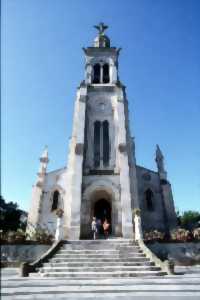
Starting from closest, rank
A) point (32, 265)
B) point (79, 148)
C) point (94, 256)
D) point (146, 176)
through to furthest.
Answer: point (32, 265), point (94, 256), point (79, 148), point (146, 176)

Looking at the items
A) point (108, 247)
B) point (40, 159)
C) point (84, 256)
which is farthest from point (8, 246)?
point (40, 159)

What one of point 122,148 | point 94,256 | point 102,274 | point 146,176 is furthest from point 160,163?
point 102,274

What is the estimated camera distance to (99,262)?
35.2ft

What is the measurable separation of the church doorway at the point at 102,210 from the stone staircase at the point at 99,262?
578cm

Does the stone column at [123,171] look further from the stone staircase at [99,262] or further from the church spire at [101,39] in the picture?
the church spire at [101,39]

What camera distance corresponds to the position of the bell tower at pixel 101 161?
58.0 ft

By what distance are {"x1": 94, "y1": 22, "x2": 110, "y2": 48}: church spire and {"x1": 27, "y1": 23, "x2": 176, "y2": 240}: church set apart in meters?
9.41

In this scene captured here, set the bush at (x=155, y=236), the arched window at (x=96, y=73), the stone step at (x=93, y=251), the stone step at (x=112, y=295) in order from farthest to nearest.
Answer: the arched window at (x=96, y=73) < the bush at (x=155, y=236) < the stone step at (x=93, y=251) < the stone step at (x=112, y=295)

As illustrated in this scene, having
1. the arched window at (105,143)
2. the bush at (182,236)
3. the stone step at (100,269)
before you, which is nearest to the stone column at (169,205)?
the bush at (182,236)

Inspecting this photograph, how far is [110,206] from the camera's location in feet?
65.5

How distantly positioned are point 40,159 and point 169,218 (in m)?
13.6

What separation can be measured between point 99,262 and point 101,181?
343 inches

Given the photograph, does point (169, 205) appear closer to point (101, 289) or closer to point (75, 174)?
point (75, 174)

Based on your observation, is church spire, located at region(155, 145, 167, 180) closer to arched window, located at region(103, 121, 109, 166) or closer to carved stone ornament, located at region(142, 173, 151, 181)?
carved stone ornament, located at region(142, 173, 151, 181)
